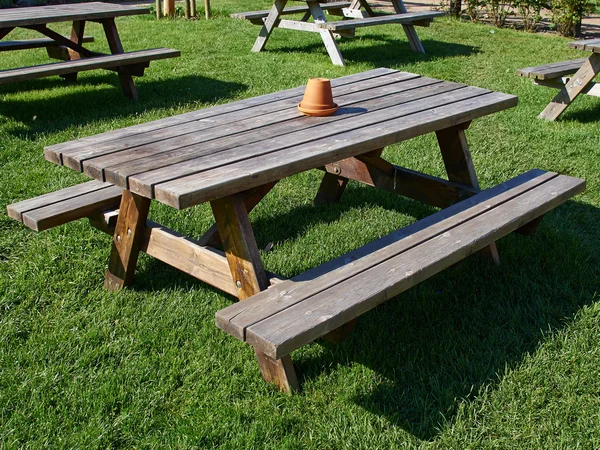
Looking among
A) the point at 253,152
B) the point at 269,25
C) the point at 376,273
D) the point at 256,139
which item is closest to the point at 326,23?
the point at 269,25

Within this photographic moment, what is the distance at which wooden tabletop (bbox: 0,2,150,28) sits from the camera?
560 centimetres

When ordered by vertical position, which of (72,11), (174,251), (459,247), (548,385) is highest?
(72,11)

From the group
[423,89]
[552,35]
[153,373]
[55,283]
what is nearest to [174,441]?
[153,373]

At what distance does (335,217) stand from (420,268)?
1.46m

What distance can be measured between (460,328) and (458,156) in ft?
3.48

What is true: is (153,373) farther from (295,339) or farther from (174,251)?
(295,339)

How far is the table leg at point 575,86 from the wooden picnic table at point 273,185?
2.43 m

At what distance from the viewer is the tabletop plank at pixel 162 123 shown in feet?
8.43

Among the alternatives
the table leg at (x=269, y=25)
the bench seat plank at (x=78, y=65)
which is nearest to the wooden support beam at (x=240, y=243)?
the bench seat plank at (x=78, y=65)

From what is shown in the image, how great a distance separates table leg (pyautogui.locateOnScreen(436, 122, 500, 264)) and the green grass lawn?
37 cm

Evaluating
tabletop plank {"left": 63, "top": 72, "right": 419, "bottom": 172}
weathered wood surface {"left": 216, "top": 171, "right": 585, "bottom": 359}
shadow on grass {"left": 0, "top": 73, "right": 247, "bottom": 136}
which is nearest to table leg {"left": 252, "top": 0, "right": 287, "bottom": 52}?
shadow on grass {"left": 0, "top": 73, "right": 247, "bottom": 136}

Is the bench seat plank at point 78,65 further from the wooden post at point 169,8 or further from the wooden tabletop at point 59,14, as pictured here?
the wooden post at point 169,8

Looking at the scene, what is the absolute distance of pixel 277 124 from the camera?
9.57 feet

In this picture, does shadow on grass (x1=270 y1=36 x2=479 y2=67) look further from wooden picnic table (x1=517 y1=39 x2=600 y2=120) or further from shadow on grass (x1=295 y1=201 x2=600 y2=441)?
shadow on grass (x1=295 y1=201 x2=600 y2=441)
